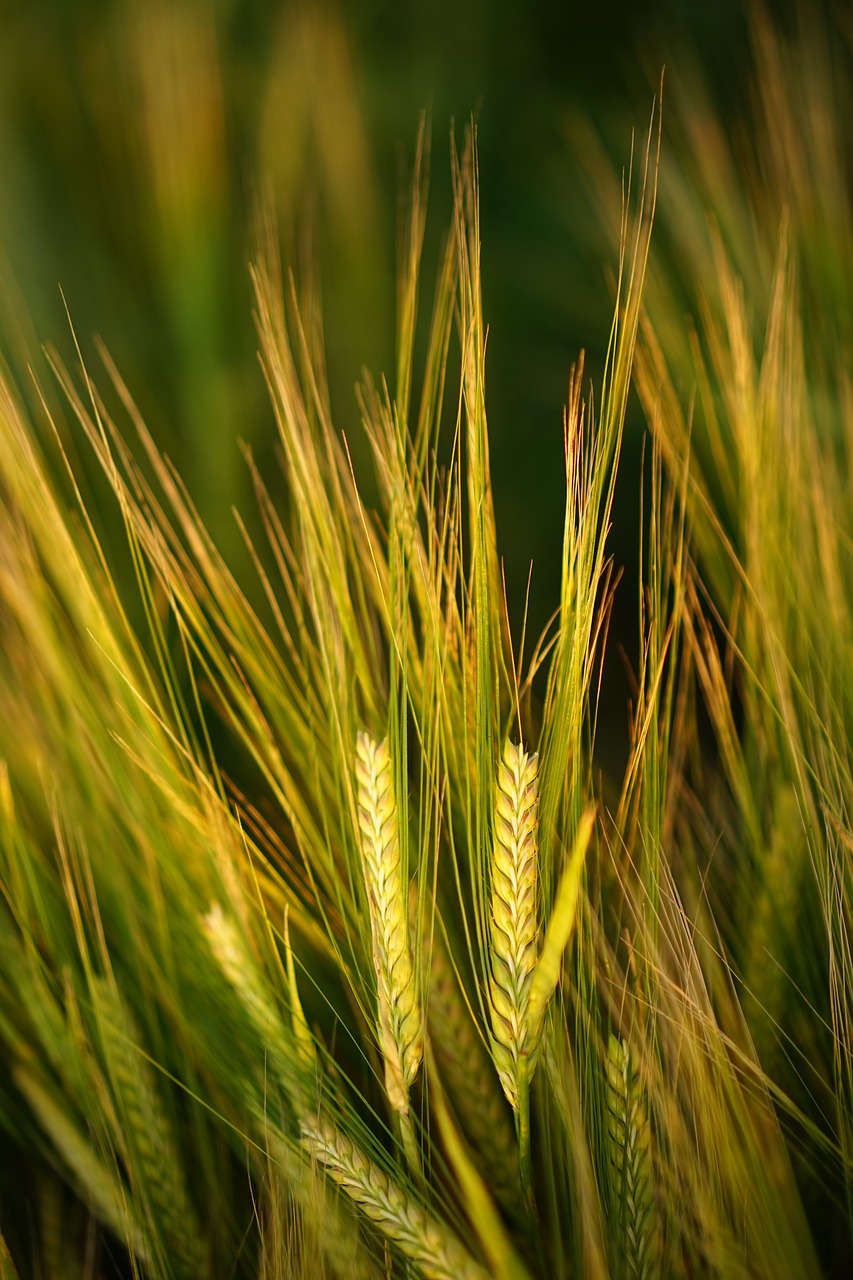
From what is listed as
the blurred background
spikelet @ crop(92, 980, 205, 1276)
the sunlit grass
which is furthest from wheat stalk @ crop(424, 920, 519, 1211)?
the blurred background

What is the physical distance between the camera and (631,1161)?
308 mm

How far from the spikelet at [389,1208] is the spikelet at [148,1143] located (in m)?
0.10

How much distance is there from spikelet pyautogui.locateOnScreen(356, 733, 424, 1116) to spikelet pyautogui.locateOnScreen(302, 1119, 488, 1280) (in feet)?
0.07

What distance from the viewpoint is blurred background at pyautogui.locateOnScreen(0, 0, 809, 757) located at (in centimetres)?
61

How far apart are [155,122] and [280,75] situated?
129 millimetres

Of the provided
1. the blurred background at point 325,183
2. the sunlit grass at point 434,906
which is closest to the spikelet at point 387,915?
the sunlit grass at point 434,906

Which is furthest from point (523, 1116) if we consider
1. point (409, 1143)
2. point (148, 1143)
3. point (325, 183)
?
point (325, 183)

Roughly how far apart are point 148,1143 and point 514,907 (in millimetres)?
199

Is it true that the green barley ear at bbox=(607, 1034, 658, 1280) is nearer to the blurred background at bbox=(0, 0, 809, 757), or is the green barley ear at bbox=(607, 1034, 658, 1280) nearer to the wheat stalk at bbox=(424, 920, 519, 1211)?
the wheat stalk at bbox=(424, 920, 519, 1211)

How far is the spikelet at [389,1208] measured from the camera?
285mm

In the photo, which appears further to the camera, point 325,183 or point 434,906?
point 325,183

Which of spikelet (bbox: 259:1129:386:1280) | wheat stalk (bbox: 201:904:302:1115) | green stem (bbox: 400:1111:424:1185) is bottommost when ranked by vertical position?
spikelet (bbox: 259:1129:386:1280)

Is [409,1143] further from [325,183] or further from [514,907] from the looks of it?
[325,183]

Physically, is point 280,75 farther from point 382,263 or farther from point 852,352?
point 852,352
